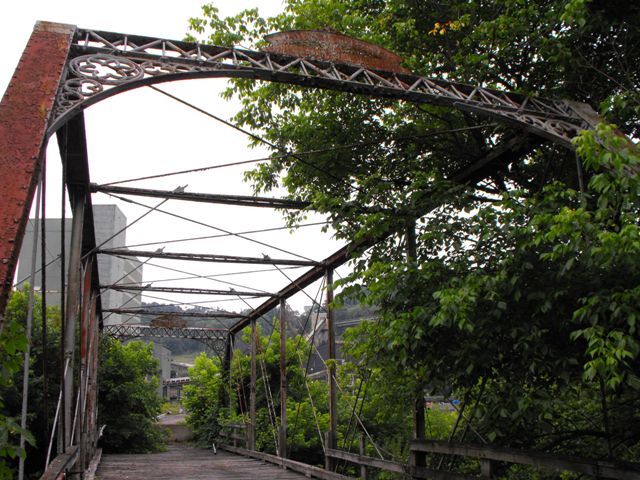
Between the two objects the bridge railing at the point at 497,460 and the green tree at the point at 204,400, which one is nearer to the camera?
the bridge railing at the point at 497,460

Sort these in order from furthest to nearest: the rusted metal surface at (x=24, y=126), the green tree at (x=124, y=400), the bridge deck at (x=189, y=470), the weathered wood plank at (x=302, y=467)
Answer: the green tree at (x=124, y=400), the bridge deck at (x=189, y=470), the weathered wood plank at (x=302, y=467), the rusted metal surface at (x=24, y=126)

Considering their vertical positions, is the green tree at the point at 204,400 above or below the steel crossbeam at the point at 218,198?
below

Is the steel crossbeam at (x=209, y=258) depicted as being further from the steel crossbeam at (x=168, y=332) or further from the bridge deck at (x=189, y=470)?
the steel crossbeam at (x=168, y=332)

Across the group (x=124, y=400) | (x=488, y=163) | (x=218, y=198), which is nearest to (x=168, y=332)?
(x=124, y=400)

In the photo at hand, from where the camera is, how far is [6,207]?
3.59 metres

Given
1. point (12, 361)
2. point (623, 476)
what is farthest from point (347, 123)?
point (12, 361)

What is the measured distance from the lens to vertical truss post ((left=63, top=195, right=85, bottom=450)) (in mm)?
7402

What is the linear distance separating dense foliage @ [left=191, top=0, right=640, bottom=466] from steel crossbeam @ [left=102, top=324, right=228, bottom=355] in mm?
13729

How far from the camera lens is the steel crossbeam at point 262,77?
526cm

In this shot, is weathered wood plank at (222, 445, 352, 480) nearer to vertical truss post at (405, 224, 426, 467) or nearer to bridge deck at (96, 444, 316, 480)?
bridge deck at (96, 444, 316, 480)

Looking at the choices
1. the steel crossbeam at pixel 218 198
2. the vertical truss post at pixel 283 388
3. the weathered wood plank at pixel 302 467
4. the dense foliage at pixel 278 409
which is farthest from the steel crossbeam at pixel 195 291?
the steel crossbeam at pixel 218 198

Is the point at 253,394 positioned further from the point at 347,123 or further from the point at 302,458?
the point at 347,123

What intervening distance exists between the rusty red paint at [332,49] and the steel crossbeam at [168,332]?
16820 millimetres

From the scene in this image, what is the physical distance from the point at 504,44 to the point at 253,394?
12709 millimetres
